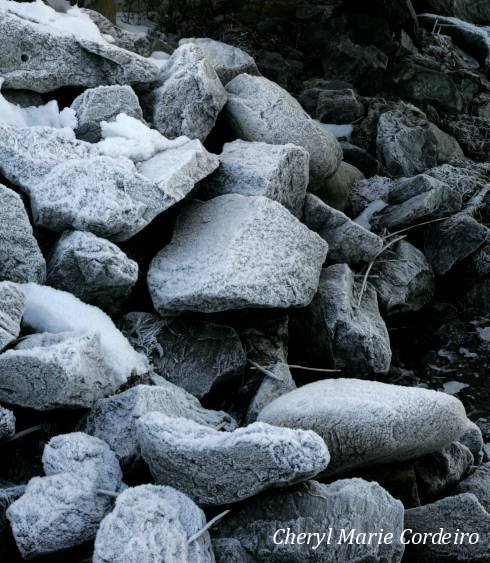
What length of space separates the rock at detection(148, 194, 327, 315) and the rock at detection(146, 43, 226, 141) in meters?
0.54

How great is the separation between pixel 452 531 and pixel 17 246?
2.00 meters

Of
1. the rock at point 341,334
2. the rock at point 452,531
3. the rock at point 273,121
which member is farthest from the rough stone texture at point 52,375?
the rock at point 273,121

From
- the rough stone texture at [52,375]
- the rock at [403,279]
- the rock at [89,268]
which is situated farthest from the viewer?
the rock at [403,279]

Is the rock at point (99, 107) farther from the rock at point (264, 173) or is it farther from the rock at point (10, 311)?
the rock at point (10, 311)

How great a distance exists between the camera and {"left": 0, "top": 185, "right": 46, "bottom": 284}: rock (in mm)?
3332

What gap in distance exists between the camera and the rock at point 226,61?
5238mm

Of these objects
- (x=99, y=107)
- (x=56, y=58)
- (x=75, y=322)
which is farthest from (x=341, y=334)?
(x=56, y=58)

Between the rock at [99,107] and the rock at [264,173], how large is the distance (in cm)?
52

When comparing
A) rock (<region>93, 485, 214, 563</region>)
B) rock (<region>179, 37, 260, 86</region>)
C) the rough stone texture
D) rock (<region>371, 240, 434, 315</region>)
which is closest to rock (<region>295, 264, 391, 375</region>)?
rock (<region>371, 240, 434, 315</region>)

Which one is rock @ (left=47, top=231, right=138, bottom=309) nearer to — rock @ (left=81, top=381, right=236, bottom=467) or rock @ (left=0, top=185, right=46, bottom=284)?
rock @ (left=0, top=185, right=46, bottom=284)

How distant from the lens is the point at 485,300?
509cm

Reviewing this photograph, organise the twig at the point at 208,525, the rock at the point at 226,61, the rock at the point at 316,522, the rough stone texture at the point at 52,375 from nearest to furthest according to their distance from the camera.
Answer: the twig at the point at 208,525 → the rock at the point at 316,522 → the rough stone texture at the point at 52,375 → the rock at the point at 226,61

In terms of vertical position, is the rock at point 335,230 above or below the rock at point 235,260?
below

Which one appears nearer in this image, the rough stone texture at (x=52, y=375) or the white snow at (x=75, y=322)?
the rough stone texture at (x=52, y=375)
